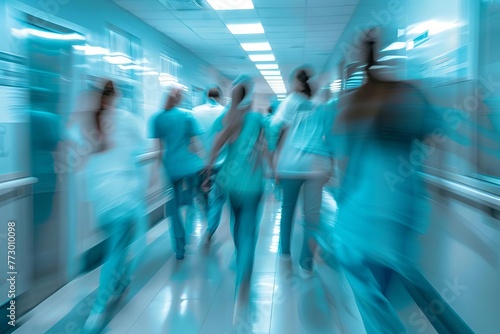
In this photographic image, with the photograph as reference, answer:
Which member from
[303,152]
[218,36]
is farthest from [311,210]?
[218,36]

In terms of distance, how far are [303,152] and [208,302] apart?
1155mm

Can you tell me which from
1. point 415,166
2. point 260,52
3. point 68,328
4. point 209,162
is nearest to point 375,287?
point 415,166

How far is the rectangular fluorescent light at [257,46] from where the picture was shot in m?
7.46

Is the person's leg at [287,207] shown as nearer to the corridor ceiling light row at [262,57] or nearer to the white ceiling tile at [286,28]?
the white ceiling tile at [286,28]

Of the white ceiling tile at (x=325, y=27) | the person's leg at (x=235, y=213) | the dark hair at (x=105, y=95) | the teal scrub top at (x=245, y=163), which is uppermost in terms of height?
the white ceiling tile at (x=325, y=27)

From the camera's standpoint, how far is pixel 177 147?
353 cm

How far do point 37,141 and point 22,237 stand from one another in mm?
625

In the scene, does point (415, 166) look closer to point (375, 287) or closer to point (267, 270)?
point (375, 287)

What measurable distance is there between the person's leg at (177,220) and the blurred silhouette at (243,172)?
1.01 meters

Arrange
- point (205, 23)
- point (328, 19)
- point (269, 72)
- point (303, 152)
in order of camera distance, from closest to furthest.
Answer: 1. point (303, 152)
2. point (328, 19)
3. point (205, 23)
4. point (269, 72)

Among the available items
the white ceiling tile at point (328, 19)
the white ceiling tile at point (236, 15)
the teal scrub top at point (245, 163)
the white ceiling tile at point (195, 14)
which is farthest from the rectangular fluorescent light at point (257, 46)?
the teal scrub top at point (245, 163)

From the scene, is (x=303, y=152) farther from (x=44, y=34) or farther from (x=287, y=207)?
(x=44, y=34)

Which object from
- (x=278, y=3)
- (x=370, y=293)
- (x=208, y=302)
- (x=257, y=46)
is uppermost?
(x=257, y=46)

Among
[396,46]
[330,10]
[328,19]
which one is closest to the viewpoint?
[396,46]
